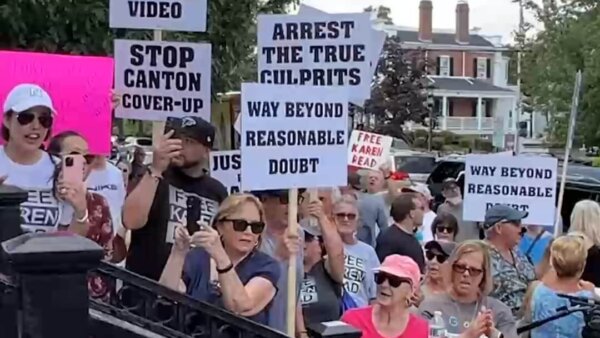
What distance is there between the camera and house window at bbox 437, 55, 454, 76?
85.0 metres

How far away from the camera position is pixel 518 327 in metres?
5.78

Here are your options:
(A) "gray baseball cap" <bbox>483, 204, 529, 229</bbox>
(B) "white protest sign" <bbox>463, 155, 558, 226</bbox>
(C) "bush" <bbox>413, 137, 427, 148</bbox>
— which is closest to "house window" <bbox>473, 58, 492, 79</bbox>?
(C) "bush" <bbox>413, 137, 427, 148</bbox>

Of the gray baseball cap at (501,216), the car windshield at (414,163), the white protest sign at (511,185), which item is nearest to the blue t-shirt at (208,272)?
the gray baseball cap at (501,216)

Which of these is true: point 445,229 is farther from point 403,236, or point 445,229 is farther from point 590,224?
point 590,224

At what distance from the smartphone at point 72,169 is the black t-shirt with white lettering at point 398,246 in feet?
10.3

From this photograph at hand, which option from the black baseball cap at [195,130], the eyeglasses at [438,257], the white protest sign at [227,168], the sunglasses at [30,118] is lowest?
the eyeglasses at [438,257]

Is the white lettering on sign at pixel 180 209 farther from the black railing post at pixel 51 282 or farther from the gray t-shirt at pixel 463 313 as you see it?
the black railing post at pixel 51 282

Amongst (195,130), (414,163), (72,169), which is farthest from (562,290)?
(414,163)

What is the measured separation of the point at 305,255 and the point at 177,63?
1.46 m

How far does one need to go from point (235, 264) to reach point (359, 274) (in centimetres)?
171

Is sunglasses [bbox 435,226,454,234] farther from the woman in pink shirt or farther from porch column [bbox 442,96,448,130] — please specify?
porch column [bbox 442,96,448,130]

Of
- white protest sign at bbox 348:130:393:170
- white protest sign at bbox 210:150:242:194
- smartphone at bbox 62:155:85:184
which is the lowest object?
white protest sign at bbox 348:130:393:170

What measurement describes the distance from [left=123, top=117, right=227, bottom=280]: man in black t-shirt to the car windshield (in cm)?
2060

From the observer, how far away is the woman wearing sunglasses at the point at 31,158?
4965 mm
